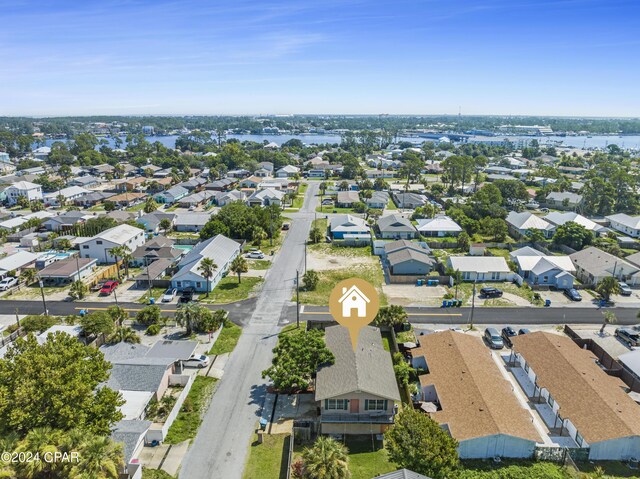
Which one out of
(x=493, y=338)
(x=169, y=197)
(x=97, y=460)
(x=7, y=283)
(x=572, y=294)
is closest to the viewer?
(x=97, y=460)

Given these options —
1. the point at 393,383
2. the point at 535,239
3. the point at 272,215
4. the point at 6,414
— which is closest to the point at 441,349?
the point at 393,383

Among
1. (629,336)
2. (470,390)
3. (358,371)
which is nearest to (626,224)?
(629,336)

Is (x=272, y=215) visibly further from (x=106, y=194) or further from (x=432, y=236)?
(x=106, y=194)

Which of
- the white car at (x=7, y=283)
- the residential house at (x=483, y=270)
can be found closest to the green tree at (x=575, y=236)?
the residential house at (x=483, y=270)

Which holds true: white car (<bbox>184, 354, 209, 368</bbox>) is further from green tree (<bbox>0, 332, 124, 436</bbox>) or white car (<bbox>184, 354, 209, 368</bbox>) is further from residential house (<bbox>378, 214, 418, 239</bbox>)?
residential house (<bbox>378, 214, 418, 239</bbox>)

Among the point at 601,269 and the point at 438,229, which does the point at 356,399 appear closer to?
the point at 601,269

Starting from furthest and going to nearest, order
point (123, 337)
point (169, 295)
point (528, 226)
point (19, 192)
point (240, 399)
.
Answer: point (19, 192) → point (528, 226) → point (169, 295) → point (123, 337) → point (240, 399)
